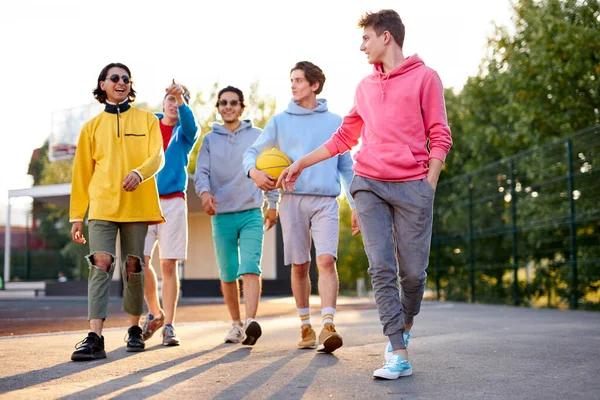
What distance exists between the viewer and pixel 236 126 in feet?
22.8

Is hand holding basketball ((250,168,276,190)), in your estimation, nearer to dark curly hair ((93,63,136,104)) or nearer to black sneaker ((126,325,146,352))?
dark curly hair ((93,63,136,104))

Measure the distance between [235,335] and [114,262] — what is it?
4.48 feet

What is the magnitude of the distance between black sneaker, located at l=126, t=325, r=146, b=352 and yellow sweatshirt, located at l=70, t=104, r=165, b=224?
82 cm

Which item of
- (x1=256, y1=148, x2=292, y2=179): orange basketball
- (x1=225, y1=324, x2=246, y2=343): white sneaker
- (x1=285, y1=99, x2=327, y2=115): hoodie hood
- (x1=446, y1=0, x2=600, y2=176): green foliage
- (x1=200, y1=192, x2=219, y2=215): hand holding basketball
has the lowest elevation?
(x1=225, y1=324, x2=246, y2=343): white sneaker

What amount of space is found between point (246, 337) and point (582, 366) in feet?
8.24

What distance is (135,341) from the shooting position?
232 inches

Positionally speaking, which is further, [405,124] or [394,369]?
[405,124]

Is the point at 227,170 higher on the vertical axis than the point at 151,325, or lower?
higher

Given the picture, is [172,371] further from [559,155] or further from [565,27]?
[565,27]

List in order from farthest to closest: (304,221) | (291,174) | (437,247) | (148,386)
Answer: (437,247) → (304,221) → (291,174) → (148,386)

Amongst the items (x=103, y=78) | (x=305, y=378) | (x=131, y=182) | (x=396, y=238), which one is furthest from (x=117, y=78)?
(x=305, y=378)

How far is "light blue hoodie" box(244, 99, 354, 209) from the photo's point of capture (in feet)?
19.6

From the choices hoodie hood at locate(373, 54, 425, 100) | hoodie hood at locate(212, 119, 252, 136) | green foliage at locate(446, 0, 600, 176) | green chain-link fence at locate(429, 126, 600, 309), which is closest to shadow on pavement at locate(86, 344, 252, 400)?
hoodie hood at locate(373, 54, 425, 100)

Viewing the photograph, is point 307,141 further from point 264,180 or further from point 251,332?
point 251,332
